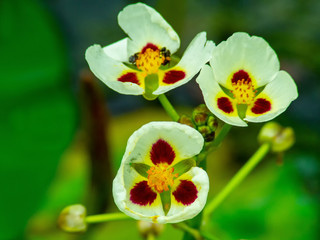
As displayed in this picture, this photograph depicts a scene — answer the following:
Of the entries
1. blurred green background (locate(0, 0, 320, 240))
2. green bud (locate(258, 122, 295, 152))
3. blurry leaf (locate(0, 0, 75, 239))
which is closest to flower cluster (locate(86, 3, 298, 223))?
green bud (locate(258, 122, 295, 152))

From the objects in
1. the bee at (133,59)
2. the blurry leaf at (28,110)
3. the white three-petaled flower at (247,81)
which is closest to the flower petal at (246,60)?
the white three-petaled flower at (247,81)

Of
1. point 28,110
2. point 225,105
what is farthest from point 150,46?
point 28,110

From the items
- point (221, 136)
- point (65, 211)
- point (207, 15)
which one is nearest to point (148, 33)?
point (221, 136)

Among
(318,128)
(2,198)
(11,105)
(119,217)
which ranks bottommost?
(318,128)

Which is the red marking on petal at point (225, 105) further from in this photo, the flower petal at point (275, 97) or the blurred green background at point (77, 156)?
the blurred green background at point (77, 156)

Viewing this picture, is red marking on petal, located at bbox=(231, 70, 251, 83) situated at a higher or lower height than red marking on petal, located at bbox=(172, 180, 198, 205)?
higher

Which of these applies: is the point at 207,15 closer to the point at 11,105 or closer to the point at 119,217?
the point at 11,105

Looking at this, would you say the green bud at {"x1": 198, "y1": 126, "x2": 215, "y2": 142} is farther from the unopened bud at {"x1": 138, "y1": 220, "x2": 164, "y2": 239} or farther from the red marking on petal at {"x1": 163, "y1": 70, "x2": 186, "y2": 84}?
the unopened bud at {"x1": 138, "y1": 220, "x2": 164, "y2": 239}

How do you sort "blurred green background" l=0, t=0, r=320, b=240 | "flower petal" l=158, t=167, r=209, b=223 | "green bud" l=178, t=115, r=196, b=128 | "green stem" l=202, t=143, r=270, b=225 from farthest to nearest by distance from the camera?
"blurred green background" l=0, t=0, r=320, b=240 → "green stem" l=202, t=143, r=270, b=225 → "green bud" l=178, t=115, r=196, b=128 → "flower petal" l=158, t=167, r=209, b=223

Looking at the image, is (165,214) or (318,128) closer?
(165,214)
